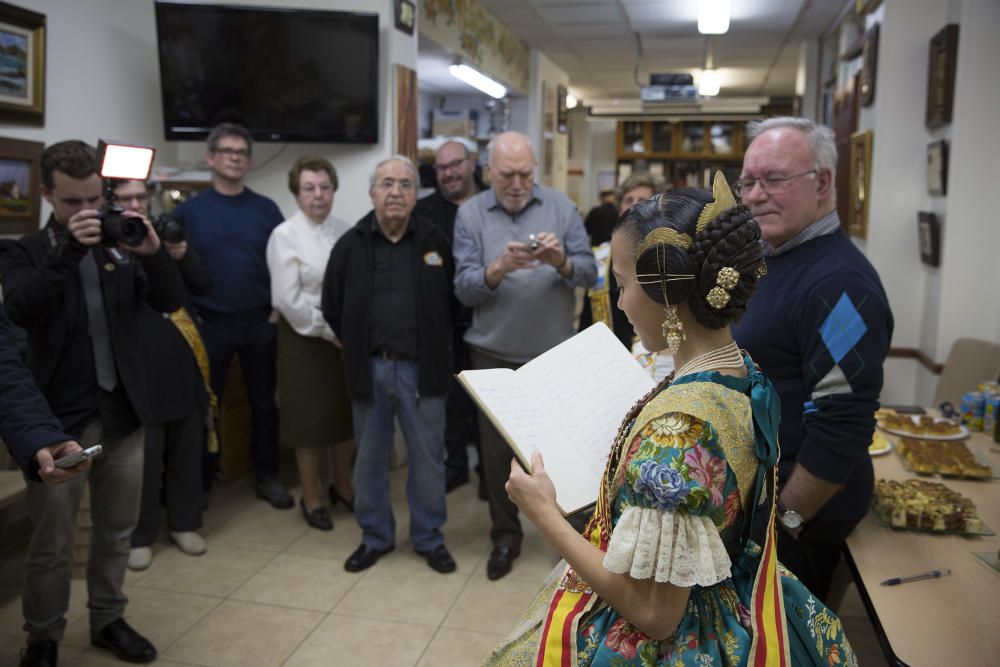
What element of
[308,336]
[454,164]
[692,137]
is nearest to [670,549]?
[308,336]

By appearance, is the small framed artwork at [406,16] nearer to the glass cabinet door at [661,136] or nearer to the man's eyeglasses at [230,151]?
the man's eyeglasses at [230,151]

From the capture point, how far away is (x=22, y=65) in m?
3.42

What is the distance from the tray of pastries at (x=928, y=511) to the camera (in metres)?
1.99

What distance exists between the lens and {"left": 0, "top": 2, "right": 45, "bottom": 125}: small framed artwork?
130 inches

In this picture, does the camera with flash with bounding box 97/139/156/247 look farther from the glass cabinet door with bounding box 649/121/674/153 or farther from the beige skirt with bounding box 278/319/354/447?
the glass cabinet door with bounding box 649/121/674/153

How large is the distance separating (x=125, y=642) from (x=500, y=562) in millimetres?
1396

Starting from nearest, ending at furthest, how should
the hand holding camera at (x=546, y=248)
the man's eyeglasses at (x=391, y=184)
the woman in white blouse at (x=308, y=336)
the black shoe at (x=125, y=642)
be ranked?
the black shoe at (x=125, y=642) → the hand holding camera at (x=546, y=248) → the man's eyeglasses at (x=391, y=184) → the woman in white blouse at (x=308, y=336)

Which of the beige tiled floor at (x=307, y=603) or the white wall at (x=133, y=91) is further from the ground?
the white wall at (x=133, y=91)

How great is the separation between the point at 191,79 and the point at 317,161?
3.41 feet

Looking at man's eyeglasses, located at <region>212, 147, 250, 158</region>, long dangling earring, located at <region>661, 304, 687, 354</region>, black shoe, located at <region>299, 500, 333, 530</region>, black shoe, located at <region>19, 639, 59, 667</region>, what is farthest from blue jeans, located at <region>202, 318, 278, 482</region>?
long dangling earring, located at <region>661, 304, 687, 354</region>

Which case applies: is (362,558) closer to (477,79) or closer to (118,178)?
(118,178)

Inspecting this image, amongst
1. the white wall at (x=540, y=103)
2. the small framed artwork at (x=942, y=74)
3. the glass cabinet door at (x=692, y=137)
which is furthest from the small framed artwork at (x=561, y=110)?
the small framed artwork at (x=942, y=74)

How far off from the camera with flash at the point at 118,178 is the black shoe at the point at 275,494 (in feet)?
6.27

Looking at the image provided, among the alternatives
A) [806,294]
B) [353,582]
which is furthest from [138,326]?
[806,294]
